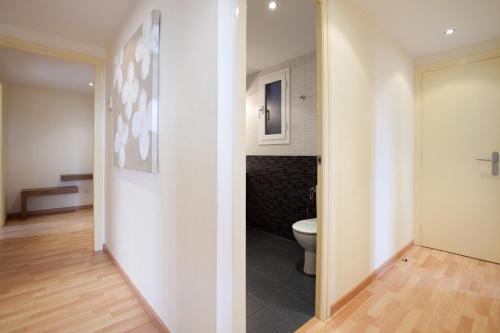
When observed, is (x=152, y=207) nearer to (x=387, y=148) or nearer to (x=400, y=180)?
(x=387, y=148)

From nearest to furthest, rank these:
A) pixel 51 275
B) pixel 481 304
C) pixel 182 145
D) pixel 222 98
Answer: pixel 222 98, pixel 182 145, pixel 481 304, pixel 51 275

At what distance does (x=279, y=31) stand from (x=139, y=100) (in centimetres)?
160

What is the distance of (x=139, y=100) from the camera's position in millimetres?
1709

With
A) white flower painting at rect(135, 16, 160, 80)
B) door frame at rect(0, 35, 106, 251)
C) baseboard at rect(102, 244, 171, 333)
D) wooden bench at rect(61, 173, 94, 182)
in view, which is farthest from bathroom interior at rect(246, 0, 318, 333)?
wooden bench at rect(61, 173, 94, 182)

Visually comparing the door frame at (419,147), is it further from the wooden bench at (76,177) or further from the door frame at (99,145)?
the wooden bench at (76,177)

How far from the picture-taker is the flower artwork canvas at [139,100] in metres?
1.51

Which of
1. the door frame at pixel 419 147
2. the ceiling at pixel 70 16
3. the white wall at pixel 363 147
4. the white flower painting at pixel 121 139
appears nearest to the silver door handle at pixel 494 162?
the door frame at pixel 419 147

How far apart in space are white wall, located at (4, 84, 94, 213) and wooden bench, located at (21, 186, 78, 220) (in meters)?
0.21

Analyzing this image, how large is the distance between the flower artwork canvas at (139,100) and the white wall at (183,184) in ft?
0.23

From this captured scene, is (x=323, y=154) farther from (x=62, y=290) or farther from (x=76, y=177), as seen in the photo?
(x=76, y=177)

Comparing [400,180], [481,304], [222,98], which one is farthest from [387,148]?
[222,98]

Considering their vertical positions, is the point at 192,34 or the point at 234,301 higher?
the point at 192,34

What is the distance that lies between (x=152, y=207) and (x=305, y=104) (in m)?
2.19

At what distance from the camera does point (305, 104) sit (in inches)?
115
